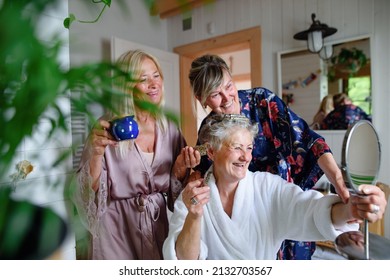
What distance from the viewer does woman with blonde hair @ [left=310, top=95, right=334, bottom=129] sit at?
0.87 metres

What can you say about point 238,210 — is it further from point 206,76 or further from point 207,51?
point 207,51

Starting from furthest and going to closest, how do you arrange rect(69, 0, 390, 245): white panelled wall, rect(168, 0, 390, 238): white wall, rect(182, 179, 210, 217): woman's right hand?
rect(168, 0, 390, 238): white wall < rect(69, 0, 390, 245): white panelled wall < rect(182, 179, 210, 217): woman's right hand

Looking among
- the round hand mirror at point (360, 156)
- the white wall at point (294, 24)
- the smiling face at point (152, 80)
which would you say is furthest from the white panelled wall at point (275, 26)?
the round hand mirror at point (360, 156)

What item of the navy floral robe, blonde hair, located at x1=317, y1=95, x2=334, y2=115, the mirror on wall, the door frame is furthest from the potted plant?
the navy floral robe

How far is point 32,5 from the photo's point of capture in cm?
18

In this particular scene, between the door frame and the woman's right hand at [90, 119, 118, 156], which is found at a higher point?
the door frame

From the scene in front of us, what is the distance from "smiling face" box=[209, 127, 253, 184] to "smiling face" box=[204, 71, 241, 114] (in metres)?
0.05

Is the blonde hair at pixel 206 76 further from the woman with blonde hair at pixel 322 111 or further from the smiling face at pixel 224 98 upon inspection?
the woman with blonde hair at pixel 322 111

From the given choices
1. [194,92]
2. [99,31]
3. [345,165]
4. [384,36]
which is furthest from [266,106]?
[384,36]

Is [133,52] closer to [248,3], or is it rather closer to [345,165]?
[345,165]

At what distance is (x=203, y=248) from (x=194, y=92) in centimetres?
30

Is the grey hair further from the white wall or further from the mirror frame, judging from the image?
the mirror frame

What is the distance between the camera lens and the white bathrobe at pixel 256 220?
517 mm

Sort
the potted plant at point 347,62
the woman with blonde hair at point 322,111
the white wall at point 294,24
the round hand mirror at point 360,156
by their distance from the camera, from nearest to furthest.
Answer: the round hand mirror at point 360,156 → the white wall at point 294,24 → the woman with blonde hair at point 322,111 → the potted plant at point 347,62
